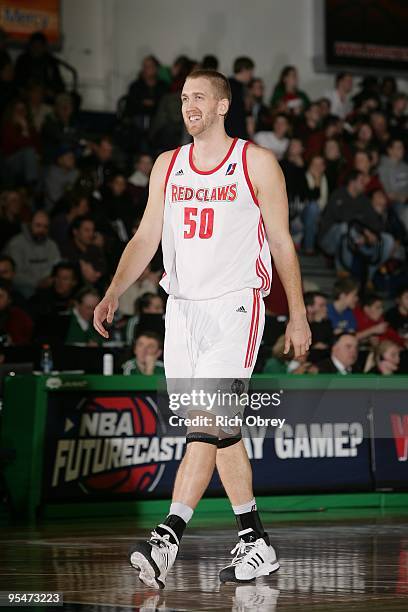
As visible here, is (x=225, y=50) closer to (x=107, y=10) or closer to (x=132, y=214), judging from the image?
(x=107, y=10)

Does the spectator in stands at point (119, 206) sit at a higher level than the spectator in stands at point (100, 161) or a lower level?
lower

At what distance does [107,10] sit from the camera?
2116 centimetres

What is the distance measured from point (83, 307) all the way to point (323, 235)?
6.31 m

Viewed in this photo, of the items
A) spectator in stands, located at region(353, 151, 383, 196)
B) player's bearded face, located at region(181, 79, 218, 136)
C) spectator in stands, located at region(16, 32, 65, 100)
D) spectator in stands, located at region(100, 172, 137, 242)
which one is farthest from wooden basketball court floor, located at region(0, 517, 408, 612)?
spectator in stands, located at region(353, 151, 383, 196)

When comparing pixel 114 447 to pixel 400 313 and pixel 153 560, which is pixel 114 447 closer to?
pixel 153 560

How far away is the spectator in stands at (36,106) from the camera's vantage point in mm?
17094

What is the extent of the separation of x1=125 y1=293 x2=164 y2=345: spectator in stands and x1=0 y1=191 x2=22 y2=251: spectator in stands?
2.57 meters

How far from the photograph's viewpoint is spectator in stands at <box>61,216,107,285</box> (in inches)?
565

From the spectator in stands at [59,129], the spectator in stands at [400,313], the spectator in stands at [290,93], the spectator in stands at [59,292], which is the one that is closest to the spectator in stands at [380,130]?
the spectator in stands at [290,93]

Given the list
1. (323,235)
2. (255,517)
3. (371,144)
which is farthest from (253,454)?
(371,144)

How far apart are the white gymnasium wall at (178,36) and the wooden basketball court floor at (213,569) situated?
510 inches

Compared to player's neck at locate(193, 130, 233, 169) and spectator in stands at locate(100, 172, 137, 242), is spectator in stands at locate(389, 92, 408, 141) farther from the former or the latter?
player's neck at locate(193, 130, 233, 169)

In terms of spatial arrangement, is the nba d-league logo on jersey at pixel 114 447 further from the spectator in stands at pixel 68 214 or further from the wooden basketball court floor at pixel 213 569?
the spectator in stands at pixel 68 214

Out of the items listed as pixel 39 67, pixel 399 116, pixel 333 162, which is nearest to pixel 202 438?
pixel 39 67
